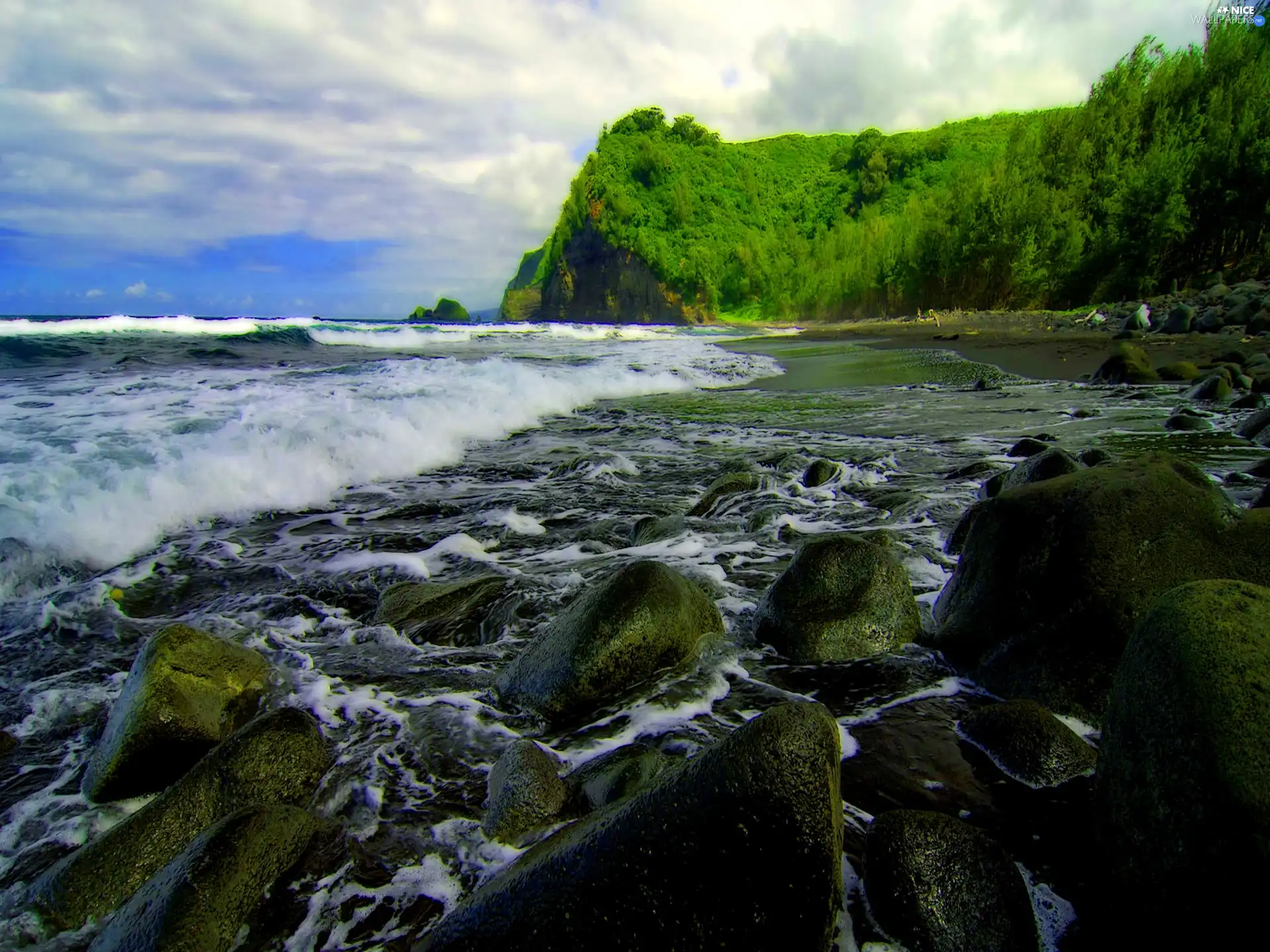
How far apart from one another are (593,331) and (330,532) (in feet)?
154

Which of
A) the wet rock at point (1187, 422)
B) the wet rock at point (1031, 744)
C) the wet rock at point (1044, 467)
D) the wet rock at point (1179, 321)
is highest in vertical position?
the wet rock at point (1179, 321)

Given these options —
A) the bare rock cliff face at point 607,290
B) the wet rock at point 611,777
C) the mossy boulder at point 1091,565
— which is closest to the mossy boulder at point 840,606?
the mossy boulder at point 1091,565

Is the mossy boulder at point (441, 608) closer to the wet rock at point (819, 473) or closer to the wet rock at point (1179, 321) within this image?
the wet rock at point (819, 473)

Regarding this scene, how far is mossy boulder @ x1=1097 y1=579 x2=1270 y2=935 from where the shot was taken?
1.26 m

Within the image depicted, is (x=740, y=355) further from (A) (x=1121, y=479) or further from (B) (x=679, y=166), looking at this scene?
(B) (x=679, y=166)

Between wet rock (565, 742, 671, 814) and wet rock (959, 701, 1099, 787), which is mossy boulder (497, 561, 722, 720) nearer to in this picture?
wet rock (565, 742, 671, 814)

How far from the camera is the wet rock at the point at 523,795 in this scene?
6.51 ft

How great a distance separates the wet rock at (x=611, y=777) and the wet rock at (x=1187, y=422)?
306 inches

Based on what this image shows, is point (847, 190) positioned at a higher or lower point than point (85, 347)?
higher

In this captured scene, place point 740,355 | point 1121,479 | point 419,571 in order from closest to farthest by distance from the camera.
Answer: point 1121,479 < point 419,571 < point 740,355

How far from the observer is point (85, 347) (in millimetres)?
19484

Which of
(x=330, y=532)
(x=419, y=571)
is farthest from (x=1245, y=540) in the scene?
(x=330, y=532)

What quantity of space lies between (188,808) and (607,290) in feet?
342

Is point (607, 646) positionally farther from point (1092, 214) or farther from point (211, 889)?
point (1092, 214)
